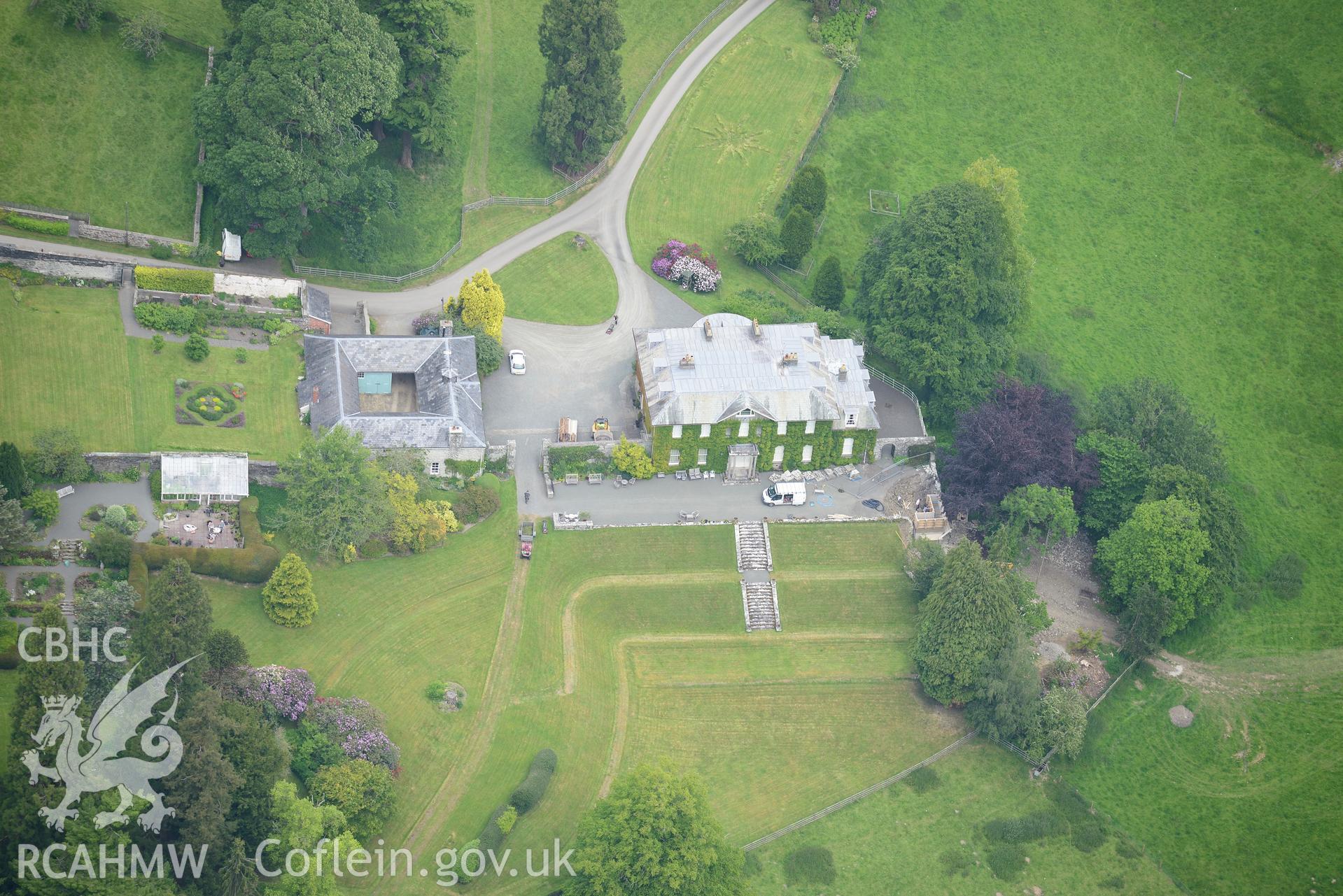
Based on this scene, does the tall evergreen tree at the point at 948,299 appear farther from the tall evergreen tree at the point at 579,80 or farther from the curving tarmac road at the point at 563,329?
the tall evergreen tree at the point at 579,80

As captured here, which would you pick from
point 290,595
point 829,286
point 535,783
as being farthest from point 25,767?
point 829,286

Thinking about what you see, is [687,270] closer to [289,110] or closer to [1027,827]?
[289,110]

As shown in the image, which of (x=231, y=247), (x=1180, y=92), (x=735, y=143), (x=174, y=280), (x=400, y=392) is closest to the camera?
(x=174, y=280)

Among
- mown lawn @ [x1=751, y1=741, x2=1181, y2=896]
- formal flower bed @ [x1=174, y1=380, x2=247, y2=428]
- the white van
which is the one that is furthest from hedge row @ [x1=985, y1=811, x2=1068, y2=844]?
formal flower bed @ [x1=174, y1=380, x2=247, y2=428]

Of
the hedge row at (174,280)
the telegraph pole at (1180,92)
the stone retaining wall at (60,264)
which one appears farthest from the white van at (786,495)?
the telegraph pole at (1180,92)

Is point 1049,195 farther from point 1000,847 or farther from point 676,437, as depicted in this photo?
point 1000,847

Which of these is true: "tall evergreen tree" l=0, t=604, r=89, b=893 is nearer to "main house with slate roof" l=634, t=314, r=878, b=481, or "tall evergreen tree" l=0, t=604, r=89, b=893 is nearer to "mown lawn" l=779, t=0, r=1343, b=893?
"main house with slate roof" l=634, t=314, r=878, b=481
